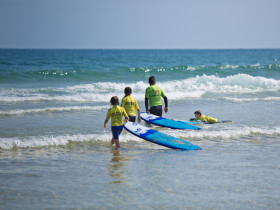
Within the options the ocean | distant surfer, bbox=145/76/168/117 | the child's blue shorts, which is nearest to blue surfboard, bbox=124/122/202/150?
the ocean

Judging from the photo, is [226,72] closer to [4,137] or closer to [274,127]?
[274,127]

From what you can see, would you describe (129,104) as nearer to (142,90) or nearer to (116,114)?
(116,114)

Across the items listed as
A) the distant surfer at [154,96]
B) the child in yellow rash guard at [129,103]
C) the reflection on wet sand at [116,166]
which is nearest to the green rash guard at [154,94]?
the distant surfer at [154,96]

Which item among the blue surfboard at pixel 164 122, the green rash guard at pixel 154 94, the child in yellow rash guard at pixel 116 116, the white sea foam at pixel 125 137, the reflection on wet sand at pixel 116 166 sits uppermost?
the green rash guard at pixel 154 94

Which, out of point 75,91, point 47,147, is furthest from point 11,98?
point 47,147

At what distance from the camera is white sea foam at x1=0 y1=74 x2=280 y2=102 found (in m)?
18.2

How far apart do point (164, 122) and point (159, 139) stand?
234 cm

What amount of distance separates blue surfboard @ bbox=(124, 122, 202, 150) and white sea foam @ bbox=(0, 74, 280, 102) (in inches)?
356

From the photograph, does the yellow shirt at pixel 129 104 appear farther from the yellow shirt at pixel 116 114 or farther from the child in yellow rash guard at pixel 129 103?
the yellow shirt at pixel 116 114

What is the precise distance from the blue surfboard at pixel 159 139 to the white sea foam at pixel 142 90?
9.05 m

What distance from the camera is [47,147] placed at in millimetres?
8656

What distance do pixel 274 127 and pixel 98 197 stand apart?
7.57 metres

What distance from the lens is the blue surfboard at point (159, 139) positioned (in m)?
8.47

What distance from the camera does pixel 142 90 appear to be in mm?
23031
